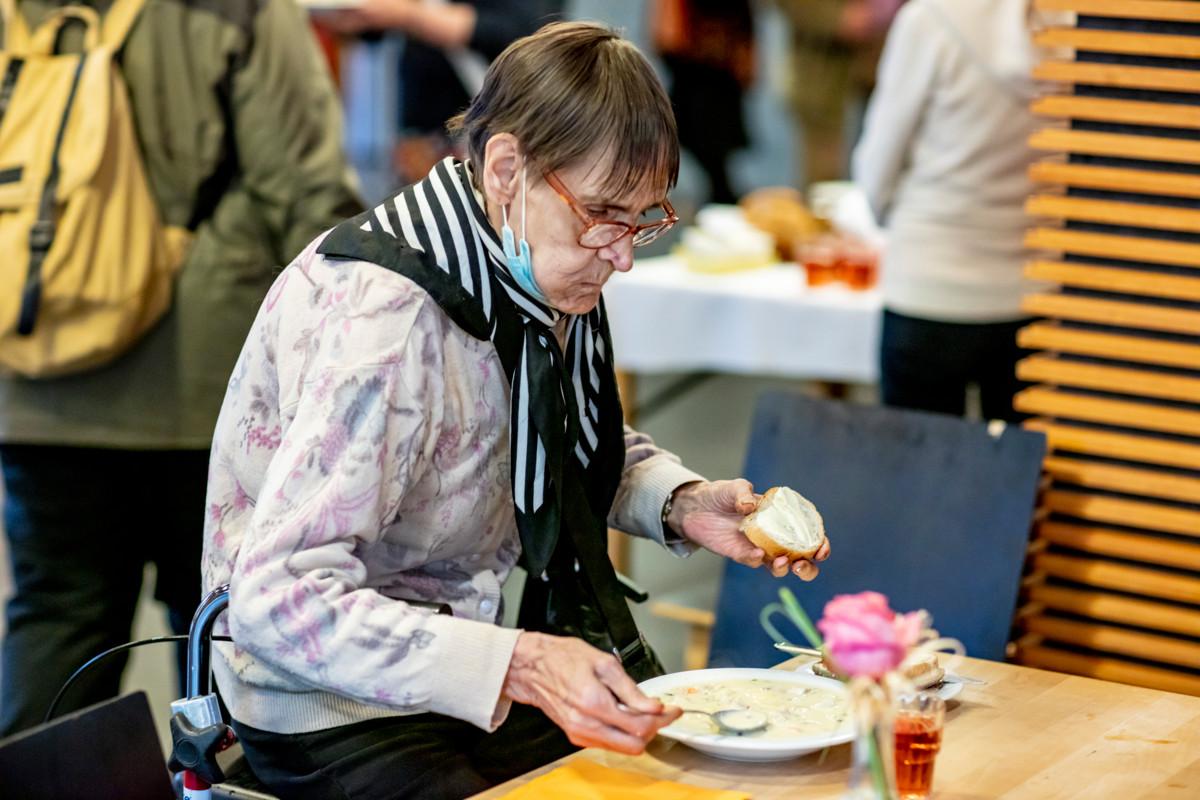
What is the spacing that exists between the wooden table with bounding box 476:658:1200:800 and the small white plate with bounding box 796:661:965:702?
0.02 m

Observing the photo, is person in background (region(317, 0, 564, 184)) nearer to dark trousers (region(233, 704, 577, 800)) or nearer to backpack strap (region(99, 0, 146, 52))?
backpack strap (region(99, 0, 146, 52))

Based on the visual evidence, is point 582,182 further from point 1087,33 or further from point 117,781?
point 1087,33

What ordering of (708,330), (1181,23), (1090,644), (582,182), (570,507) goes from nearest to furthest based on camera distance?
(582,182) < (570,507) < (1181,23) < (1090,644) < (708,330)

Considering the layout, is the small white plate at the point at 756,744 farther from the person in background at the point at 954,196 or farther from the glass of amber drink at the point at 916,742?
the person in background at the point at 954,196

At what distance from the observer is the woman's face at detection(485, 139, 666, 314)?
5.83 feet

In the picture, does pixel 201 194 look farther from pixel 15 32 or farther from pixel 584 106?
pixel 584 106

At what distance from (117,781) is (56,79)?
1.33 metres

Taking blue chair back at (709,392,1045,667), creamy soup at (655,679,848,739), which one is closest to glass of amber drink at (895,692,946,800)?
creamy soup at (655,679,848,739)

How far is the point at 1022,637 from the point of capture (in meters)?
2.76

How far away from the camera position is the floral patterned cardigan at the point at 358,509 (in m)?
1.60

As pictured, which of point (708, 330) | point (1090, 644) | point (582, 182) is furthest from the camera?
point (708, 330)

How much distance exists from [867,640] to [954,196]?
8.07ft

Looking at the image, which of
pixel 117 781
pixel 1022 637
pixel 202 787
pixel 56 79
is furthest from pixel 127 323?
pixel 1022 637

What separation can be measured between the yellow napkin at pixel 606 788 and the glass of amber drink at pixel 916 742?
16 centimetres
